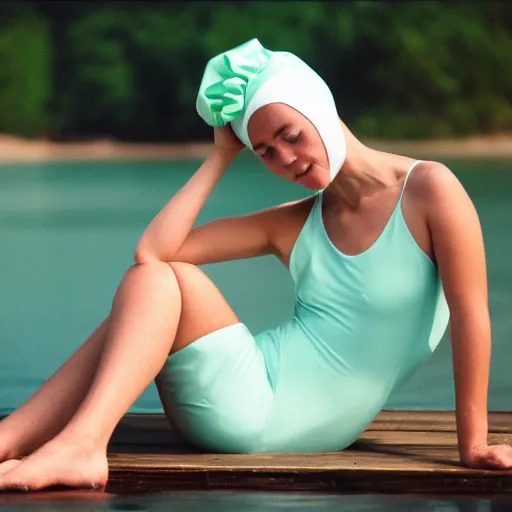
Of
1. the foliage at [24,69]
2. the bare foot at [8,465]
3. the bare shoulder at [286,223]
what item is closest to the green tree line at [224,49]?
the foliage at [24,69]

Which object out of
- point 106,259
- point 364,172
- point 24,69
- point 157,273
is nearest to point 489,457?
point 364,172

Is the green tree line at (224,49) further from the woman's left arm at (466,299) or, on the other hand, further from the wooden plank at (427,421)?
the woman's left arm at (466,299)

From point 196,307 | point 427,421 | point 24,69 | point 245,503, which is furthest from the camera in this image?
point 24,69

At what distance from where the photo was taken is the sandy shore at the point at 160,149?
1054 centimetres

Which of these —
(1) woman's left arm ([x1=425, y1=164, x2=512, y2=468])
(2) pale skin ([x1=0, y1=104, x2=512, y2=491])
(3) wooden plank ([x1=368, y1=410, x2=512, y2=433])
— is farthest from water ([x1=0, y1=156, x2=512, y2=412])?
(1) woman's left arm ([x1=425, y1=164, x2=512, y2=468])

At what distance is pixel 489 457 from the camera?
226cm

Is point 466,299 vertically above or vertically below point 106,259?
above

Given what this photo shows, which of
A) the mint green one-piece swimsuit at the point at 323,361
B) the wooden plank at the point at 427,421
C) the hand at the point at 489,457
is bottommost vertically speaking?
the wooden plank at the point at 427,421

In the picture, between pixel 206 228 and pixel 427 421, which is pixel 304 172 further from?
pixel 427 421

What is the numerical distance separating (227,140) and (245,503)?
74cm

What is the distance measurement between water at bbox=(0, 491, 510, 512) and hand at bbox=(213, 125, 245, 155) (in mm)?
699

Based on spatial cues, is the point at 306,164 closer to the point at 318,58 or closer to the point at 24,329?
the point at 24,329

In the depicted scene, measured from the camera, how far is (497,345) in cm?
480

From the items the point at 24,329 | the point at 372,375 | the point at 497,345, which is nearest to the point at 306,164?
the point at 372,375
